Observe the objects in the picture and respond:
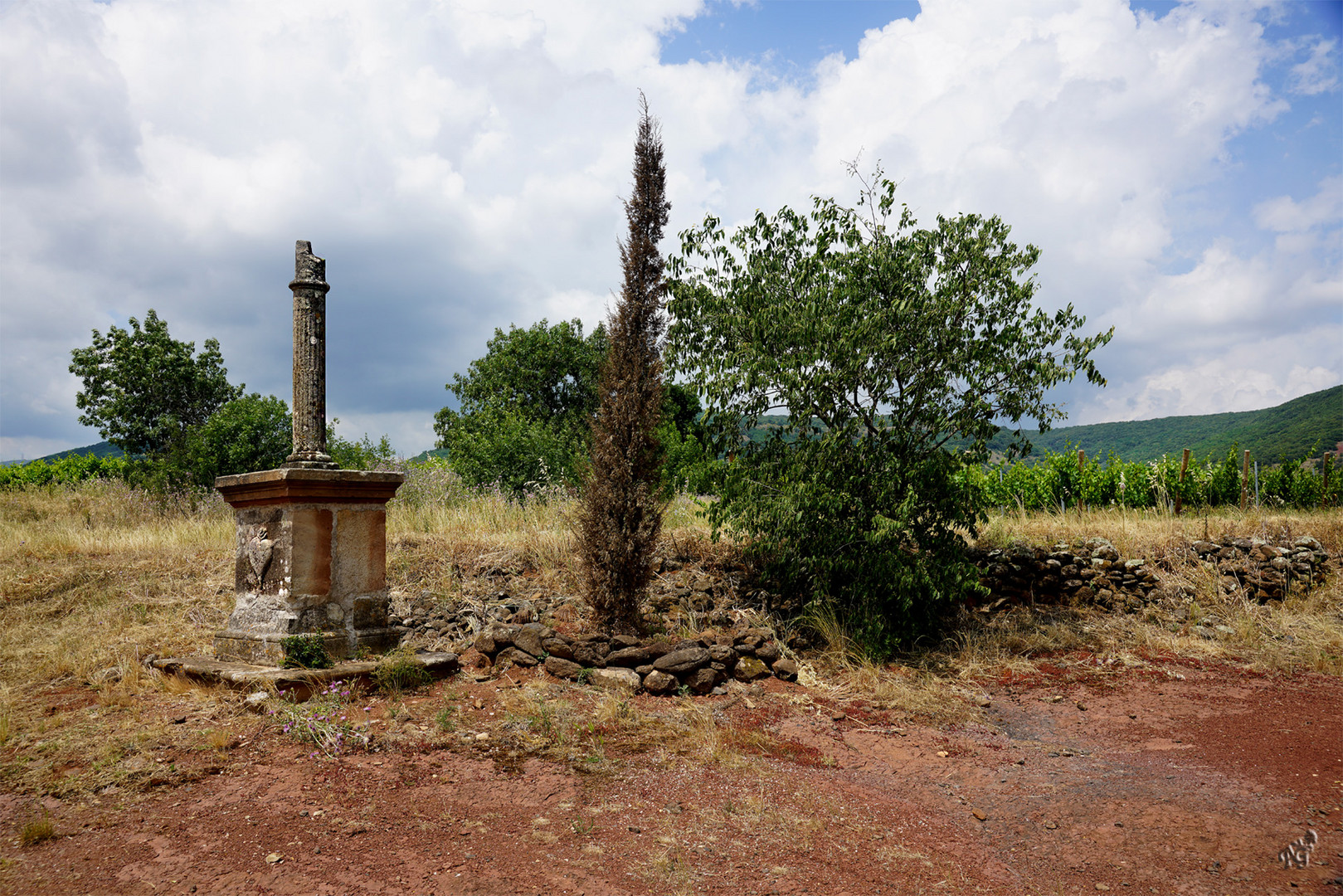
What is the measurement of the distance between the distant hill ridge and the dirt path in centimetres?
1265

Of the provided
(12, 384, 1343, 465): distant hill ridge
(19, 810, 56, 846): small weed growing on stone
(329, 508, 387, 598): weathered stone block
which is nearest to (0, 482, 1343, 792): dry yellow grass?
(19, 810, 56, 846): small weed growing on stone

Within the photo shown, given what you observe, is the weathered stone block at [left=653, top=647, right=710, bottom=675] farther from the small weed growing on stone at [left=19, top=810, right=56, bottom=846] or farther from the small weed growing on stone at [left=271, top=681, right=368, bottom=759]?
the small weed growing on stone at [left=19, top=810, right=56, bottom=846]

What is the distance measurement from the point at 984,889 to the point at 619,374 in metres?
5.17

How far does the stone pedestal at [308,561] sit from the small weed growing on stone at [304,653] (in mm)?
56

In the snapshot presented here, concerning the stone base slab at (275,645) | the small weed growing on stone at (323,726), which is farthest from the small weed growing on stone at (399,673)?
the small weed growing on stone at (323,726)

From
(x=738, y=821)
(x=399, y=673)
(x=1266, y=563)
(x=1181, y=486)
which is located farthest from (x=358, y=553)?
(x=1181, y=486)

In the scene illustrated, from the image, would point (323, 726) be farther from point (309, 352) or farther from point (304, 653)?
point (309, 352)

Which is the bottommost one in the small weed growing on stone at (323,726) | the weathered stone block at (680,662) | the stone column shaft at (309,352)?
the weathered stone block at (680,662)

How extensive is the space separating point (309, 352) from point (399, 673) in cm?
255

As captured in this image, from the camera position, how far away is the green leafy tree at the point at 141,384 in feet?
68.7

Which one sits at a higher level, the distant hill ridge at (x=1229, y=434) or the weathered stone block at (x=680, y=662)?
the distant hill ridge at (x=1229, y=434)

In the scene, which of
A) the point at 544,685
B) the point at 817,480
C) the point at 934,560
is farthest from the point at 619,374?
the point at 934,560

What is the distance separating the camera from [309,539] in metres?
5.45

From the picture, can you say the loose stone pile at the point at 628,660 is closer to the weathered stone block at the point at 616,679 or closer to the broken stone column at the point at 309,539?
the weathered stone block at the point at 616,679
